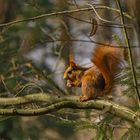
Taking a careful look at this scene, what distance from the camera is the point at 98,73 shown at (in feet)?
10.4

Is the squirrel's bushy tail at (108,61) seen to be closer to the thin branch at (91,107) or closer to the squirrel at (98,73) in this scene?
the squirrel at (98,73)

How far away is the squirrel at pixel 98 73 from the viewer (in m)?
3.02

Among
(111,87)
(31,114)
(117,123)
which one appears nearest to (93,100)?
(111,87)

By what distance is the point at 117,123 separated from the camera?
12.0 ft

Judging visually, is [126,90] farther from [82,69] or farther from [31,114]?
[31,114]

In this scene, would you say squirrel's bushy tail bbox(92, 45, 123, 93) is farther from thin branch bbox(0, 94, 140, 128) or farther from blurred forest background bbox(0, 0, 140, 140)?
thin branch bbox(0, 94, 140, 128)

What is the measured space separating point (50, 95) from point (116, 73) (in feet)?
1.35

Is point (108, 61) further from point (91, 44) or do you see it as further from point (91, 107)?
point (91, 107)

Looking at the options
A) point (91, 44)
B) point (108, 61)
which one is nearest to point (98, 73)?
point (108, 61)

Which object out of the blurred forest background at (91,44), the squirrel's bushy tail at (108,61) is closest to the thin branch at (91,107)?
the blurred forest background at (91,44)

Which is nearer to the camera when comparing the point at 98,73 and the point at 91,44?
the point at 91,44

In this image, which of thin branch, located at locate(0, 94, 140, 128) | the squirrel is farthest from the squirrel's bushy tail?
thin branch, located at locate(0, 94, 140, 128)

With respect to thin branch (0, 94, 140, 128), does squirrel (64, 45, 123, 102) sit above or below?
above

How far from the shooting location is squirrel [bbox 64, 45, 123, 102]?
3.02m
